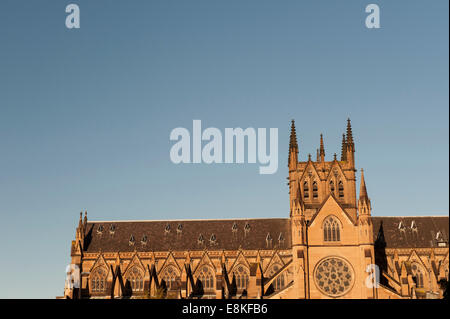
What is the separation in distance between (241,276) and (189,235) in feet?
39.5

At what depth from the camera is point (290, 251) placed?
100875mm

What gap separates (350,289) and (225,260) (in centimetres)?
2357

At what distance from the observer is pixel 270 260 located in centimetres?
10094

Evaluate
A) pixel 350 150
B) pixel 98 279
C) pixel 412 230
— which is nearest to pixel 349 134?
pixel 350 150

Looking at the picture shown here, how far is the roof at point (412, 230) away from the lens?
10081 centimetres

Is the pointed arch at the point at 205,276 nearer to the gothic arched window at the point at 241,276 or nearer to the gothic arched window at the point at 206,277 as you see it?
the gothic arched window at the point at 206,277

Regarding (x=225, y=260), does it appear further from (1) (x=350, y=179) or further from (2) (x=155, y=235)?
(1) (x=350, y=179)

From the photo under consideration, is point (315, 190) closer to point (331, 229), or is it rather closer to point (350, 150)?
point (350, 150)

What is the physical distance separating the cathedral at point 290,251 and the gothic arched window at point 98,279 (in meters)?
0.17

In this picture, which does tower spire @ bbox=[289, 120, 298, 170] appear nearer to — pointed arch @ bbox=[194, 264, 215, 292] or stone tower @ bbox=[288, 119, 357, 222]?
stone tower @ bbox=[288, 119, 357, 222]

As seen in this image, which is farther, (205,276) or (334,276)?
(205,276)
